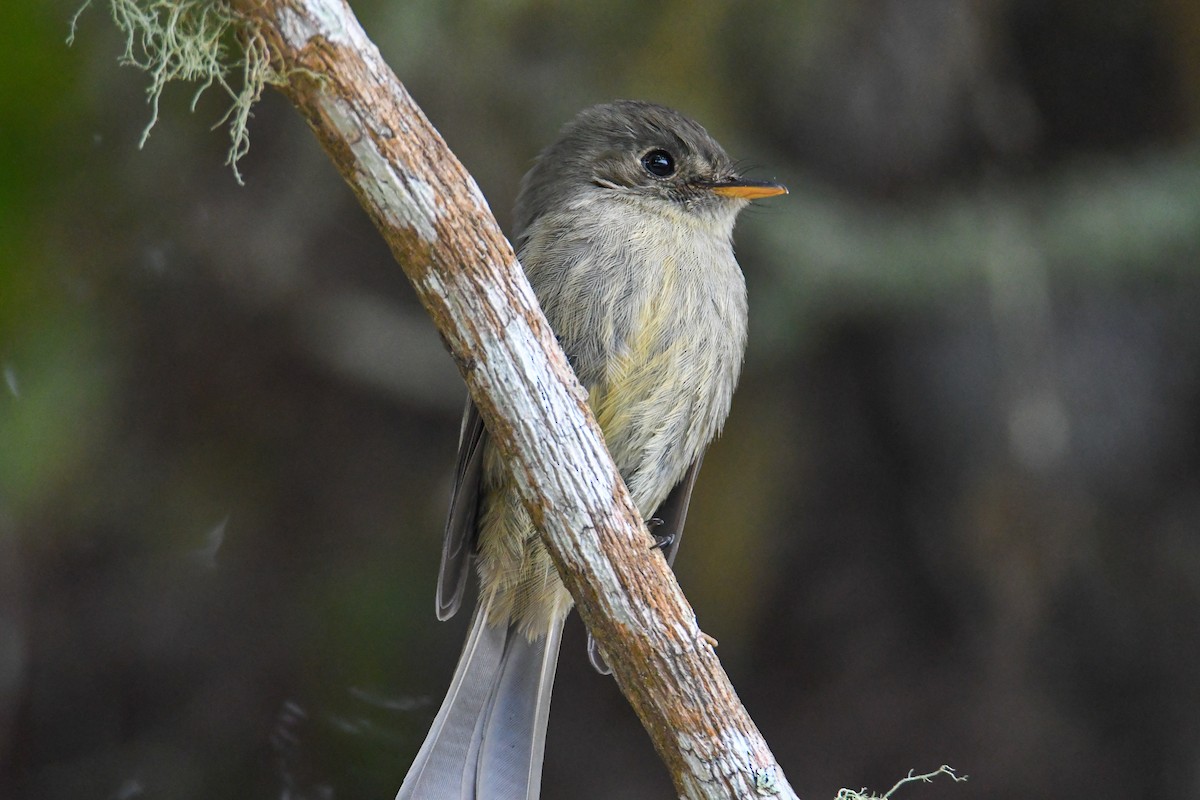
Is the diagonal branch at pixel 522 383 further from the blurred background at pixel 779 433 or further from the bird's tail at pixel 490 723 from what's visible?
the blurred background at pixel 779 433

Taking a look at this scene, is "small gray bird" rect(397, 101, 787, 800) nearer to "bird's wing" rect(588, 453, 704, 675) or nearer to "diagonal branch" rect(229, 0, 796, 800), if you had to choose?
"bird's wing" rect(588, 453, 704, 675)

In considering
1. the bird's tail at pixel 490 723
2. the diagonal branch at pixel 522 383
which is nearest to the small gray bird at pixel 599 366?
the bird's tail at pixel 490 723

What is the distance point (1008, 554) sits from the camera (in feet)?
15.8

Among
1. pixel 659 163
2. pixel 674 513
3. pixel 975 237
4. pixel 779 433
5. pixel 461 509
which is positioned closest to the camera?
pixel 461 509

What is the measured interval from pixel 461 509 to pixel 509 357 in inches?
47.3

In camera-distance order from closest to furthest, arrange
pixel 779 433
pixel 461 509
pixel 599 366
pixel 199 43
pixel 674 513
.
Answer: pixel 199 43, pixel 599 366, pixel 461 509, pixel 674 513, pixel 779 433

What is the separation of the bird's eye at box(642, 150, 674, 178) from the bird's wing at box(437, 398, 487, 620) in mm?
842

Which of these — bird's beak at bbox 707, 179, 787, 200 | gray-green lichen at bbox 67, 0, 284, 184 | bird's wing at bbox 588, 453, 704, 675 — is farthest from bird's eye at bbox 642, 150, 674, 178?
gray-green lichen at bbox 67, 0, 284, 184

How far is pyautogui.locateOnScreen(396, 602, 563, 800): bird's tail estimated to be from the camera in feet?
11.6

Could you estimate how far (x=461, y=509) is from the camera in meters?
3.68

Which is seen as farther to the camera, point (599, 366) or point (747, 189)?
point (747, 189)

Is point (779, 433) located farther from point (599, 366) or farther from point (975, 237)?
point (599, 366)

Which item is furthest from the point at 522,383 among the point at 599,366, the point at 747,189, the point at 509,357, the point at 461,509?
the point at 747,189

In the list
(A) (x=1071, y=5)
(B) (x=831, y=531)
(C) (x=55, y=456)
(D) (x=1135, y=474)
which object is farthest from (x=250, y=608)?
(A) (x=1071, y=5)
